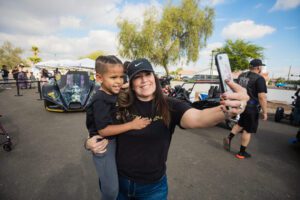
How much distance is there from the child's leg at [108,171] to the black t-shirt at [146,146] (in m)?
0.06

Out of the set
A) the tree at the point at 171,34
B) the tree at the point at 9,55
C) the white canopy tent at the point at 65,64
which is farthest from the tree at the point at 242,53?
the tree at the point at 9,55

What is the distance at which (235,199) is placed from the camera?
2.45 meters

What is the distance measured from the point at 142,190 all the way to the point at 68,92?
6652mm

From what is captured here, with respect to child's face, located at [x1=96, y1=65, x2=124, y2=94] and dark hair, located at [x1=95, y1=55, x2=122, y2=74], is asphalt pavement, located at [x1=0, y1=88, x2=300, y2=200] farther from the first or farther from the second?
dark hair, located at [x1=95, y1=55, x2=122, y2=74]

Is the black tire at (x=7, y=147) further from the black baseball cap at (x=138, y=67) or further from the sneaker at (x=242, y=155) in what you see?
the sneaker at (x=242, y=155)

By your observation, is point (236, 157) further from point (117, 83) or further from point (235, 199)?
point (117, 83)

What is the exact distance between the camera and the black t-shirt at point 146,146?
1339mm

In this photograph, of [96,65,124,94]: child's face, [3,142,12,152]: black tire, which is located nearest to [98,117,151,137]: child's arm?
[96,65,124,94]: child's face

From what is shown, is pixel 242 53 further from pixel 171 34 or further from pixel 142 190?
pixel 142 190

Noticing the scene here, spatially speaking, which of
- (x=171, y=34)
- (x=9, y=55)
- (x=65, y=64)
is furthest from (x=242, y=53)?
(x=9, y=55)

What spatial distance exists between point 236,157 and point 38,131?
5353 mm

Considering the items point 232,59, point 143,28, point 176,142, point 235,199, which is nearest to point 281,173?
point 235,199

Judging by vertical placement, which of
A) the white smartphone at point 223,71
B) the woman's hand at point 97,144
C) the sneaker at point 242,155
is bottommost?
the sneaker at point 242,155

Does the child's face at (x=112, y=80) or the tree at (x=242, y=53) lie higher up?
the tree at (x=242, y=53)
